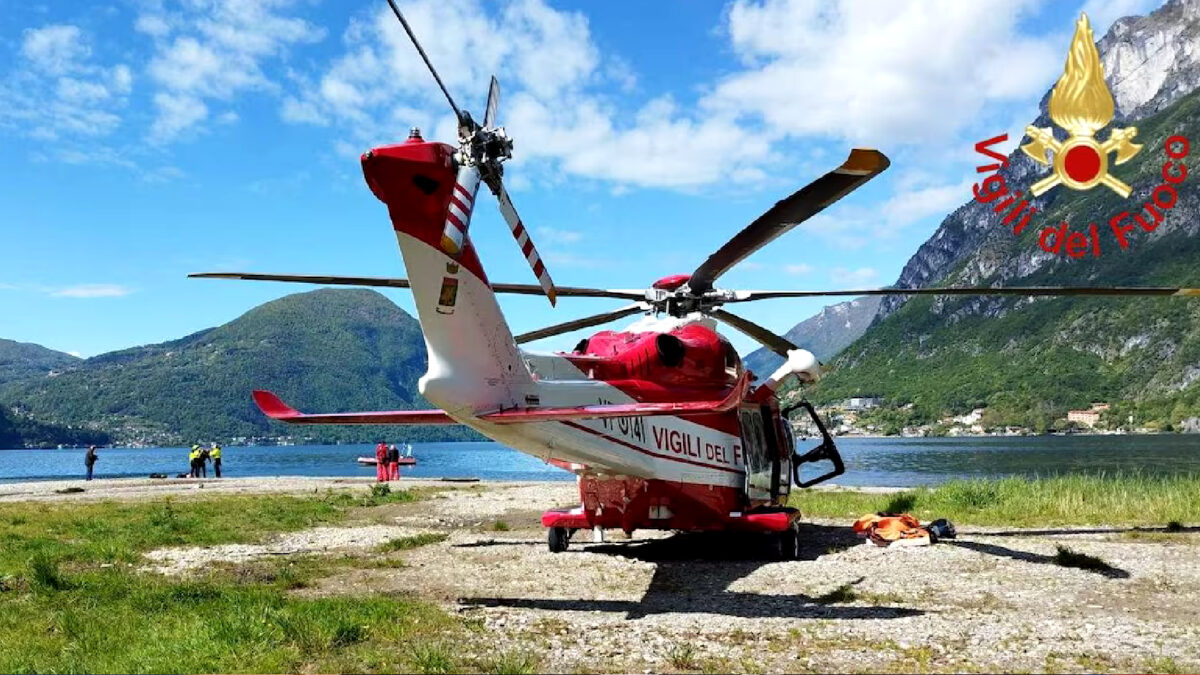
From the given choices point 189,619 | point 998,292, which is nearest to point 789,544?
point 998,292

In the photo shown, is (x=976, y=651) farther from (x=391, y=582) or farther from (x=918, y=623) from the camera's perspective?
(x=391, y=582)

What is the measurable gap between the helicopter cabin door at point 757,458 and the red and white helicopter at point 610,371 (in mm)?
→ 48

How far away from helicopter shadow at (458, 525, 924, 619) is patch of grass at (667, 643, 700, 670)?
1.77 metres

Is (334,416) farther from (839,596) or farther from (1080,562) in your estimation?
(1080,562)

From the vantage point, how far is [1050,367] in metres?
177

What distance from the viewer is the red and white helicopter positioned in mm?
8266

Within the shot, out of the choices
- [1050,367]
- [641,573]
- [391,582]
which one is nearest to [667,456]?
[641,573]

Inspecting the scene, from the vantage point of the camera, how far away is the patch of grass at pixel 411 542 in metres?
14.3

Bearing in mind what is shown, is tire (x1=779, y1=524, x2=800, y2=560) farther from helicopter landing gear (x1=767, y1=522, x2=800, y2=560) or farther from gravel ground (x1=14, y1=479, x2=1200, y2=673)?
gravel ground (x1=14, y1=479, x2=1200, y2=673)

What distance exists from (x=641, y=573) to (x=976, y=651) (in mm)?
5646

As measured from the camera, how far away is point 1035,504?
19.0 m

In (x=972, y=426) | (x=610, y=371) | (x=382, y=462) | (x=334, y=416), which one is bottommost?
(x=382, y=462)

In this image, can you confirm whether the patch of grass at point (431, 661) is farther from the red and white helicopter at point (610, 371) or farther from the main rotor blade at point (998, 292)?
the main rotor blade at point (998, 292)

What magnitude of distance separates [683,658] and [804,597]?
370 cm
